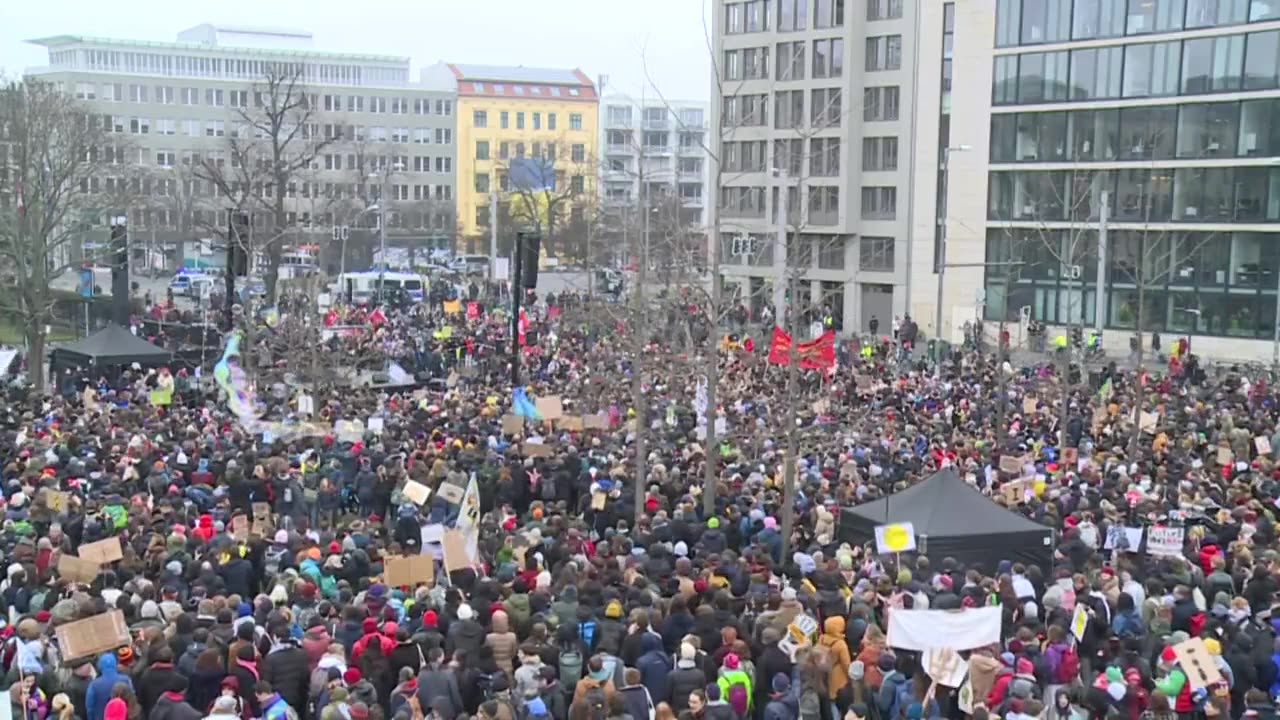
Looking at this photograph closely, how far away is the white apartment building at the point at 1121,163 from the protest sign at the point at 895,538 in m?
29.7

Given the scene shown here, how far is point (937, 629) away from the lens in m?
12.4

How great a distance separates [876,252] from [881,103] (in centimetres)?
657

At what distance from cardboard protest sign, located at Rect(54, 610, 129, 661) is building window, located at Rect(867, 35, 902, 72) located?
52.7m

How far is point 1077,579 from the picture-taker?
1424 centimetres

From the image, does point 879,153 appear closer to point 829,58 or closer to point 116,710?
point 829,58

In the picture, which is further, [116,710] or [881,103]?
[881,103]

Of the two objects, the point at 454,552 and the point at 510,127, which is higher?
the point at 510,127

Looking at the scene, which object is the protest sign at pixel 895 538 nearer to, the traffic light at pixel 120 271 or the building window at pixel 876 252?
the traffic light at pixel 120 271

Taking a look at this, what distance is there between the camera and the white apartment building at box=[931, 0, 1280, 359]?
47.8m

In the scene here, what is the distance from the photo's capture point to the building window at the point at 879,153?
60.3 metres

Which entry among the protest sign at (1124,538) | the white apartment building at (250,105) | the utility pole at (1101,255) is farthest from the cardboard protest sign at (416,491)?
the white apartment building at (250,105)

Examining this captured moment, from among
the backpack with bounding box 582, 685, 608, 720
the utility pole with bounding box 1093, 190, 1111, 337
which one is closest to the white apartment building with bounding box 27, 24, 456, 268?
the utility pole with bounding box 1093, 190, 1111, 337

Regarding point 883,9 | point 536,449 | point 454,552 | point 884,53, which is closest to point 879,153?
point 884,53

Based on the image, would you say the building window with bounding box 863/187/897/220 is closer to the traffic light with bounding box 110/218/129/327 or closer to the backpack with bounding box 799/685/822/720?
the traffic light with bounding box 110/218/129/327
